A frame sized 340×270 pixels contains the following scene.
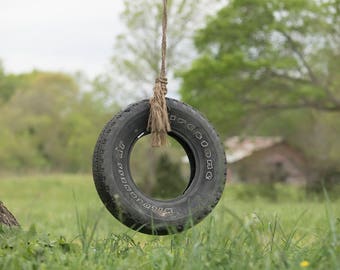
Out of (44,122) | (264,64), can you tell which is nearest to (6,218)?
(264,64)

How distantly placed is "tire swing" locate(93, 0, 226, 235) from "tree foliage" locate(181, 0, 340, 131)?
18351 millimetres

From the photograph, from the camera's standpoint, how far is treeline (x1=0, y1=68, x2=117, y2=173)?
5194 cm

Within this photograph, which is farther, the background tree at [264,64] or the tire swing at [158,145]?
the background tree at [264,64]

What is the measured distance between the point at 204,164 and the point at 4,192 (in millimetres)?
25673

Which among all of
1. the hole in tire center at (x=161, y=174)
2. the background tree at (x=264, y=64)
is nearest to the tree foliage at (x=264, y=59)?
the background tree at (x=264, y=64)

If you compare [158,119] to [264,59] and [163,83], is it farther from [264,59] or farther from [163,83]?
[264,59]

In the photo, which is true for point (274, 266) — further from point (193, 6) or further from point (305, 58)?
point (193, 6)

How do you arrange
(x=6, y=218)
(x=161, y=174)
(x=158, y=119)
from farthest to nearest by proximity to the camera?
(x=161, y=174), (x=6, y=218), (x=158, y=119)

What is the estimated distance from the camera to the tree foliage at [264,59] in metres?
23.0

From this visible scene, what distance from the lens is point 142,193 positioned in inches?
165

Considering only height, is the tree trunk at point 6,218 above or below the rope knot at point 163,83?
below

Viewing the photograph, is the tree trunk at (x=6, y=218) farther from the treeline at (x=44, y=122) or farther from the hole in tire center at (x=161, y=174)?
the treeline at (x=44, y=122)

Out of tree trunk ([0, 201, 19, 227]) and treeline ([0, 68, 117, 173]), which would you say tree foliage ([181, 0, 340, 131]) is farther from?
treeline ([0, 68, 117, 173])

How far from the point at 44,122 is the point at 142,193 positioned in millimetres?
51592
